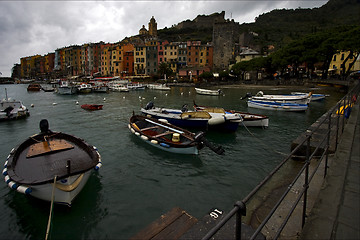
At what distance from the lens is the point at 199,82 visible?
81.9 meters

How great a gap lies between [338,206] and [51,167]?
9.29 m

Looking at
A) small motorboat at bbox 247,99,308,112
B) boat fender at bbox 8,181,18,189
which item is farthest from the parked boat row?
boat fender at bbox 8,181,18,189

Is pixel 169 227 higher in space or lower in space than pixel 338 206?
lower

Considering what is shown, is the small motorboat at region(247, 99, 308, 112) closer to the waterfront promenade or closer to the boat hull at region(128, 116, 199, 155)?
the boat hull at region(128, 116, 199, 155)

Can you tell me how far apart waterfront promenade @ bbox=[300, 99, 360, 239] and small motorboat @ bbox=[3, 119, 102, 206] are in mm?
7075

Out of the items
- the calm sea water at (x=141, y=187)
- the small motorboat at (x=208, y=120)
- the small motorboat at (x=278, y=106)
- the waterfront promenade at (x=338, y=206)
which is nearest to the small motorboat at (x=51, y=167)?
the calm sea water at (x=141, y=187)

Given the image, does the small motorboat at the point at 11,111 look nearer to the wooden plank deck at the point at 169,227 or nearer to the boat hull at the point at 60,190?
the boat hull at the point at 60,190

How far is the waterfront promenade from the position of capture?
3.48 meters

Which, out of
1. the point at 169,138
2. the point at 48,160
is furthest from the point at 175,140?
the point at 48,160

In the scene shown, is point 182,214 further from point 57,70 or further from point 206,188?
point 57,70

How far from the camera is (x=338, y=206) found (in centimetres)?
413

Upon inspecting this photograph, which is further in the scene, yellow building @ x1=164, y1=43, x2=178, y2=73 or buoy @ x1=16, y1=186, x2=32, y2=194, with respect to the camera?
yellow building @ x1=164, y1=43, x2=178, y2=73

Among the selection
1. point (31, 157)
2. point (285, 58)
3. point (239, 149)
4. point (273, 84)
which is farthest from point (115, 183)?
point (273, 84)

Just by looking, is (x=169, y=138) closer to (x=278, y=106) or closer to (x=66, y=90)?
(x=278, y=106)
